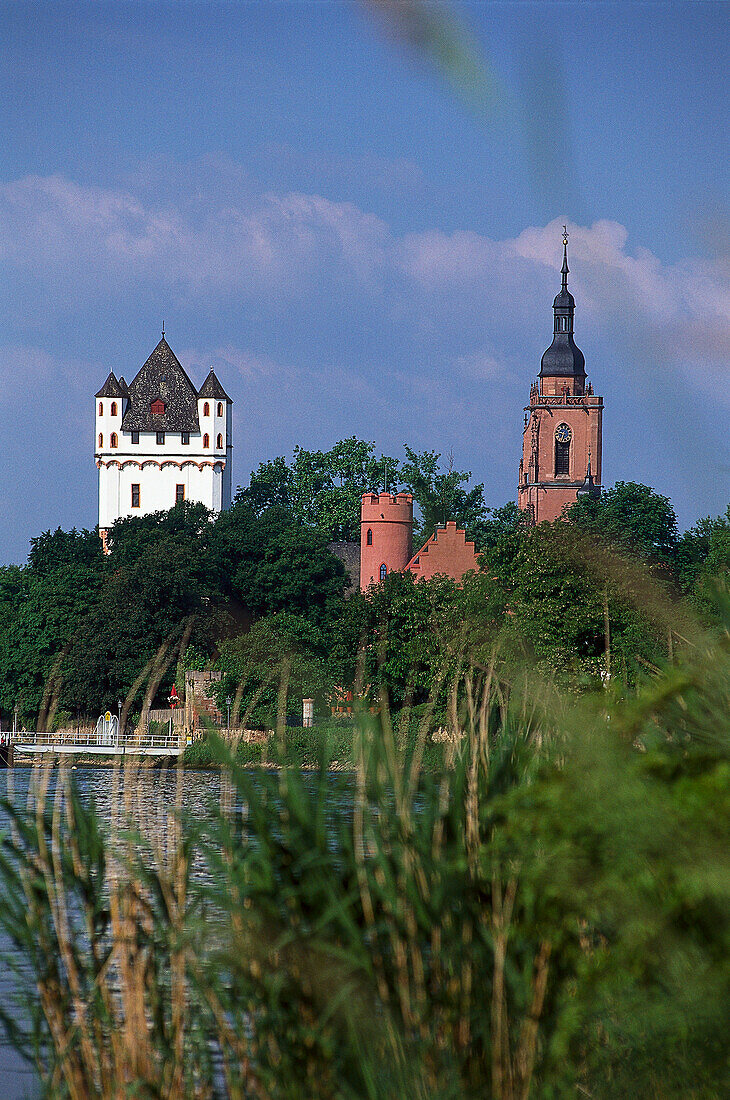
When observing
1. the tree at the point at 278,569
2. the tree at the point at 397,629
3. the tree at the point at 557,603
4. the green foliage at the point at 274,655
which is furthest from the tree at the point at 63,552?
the tree at the point at 557,603

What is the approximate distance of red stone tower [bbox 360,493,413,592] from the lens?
239 ft

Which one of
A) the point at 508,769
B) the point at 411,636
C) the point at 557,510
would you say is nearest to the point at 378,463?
the point at 557,510

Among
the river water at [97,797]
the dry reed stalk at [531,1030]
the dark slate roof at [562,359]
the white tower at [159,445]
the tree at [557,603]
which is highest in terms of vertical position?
the dark slate roof at [562,359]

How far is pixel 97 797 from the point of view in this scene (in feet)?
104

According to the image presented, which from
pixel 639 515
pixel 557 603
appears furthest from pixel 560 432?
pixel 557 603

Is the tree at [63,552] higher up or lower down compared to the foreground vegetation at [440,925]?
higher up

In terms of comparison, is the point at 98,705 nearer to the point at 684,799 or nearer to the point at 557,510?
the point at 557,510

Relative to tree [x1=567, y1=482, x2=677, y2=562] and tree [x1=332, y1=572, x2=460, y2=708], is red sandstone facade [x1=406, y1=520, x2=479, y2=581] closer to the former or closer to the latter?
tree [x1=567, y1=482, x2=677, y2=562]

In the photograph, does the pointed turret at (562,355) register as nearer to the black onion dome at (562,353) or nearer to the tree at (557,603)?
the black onion dome at (562,353)

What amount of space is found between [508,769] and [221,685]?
43805mm

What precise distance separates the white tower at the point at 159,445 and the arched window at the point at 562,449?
23331 millimetres

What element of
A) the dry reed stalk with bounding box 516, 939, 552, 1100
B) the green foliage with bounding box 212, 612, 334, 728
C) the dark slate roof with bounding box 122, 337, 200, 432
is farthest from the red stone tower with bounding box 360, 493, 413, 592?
the dry reed stalk with bounding box 516, 939, 552, 1100

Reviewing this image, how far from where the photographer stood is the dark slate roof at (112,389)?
93688 millimetres

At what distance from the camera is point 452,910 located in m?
4.66
